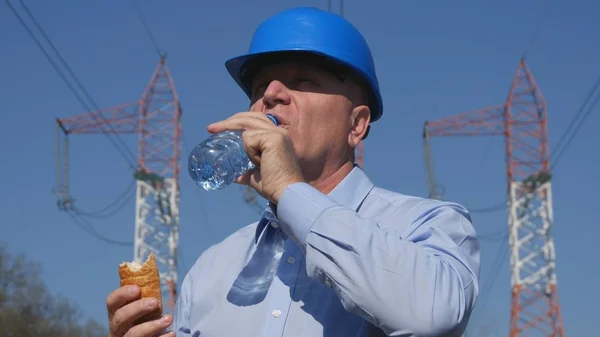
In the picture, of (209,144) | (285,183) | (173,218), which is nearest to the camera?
(285,183)

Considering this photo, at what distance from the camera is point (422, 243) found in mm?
2822

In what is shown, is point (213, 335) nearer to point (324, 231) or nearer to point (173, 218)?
point (324, 231)

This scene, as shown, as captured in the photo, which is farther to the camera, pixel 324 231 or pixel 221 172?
pixel 221 172

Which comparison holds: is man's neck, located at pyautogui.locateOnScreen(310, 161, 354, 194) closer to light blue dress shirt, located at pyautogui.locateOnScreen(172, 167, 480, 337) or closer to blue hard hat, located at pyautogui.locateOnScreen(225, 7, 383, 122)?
light blue dress shirt, located at pyautogui.locateOnScreen(172, 167, 480, 337)

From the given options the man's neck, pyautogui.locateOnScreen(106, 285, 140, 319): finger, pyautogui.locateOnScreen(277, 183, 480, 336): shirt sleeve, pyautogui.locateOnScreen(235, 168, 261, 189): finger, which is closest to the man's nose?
the man's neck

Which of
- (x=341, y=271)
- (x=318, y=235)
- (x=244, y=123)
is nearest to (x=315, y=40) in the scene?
(x=244, y=123)

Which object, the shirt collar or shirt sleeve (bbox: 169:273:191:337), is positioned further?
shirt sleeve (bbox: 169:273:191:337)

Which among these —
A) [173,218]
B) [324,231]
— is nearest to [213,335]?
[324,231]

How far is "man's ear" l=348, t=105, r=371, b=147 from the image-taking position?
3514mm

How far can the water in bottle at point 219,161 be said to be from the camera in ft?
9.55

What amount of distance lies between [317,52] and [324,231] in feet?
2.77

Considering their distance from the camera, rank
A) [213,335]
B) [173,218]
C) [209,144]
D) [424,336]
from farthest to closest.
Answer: [173,218]
[213,335]
[209,144]
[424,336]

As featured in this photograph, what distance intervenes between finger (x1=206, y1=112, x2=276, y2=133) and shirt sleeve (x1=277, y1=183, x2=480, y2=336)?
219 millimetres

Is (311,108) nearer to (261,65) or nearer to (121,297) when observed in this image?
(261,65)
